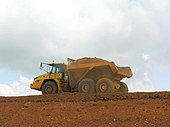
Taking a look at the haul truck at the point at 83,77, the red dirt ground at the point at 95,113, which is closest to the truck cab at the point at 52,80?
the haul truck at the point at 83,77

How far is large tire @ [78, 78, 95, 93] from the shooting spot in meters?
22.7

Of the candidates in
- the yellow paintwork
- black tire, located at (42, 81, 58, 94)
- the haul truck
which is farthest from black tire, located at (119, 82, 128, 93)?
black tire, located at (42, 81, 58, 94)

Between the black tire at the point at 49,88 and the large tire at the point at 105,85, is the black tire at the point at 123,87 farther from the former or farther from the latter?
the black tire at the point at 49,88

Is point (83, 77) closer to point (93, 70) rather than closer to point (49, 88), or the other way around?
point (93, 70)

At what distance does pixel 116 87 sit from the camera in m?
23.6

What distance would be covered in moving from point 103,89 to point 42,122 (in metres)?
9.00

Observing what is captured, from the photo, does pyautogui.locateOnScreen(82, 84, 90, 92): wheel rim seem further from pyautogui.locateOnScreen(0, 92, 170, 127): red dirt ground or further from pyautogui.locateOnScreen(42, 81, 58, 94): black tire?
pyautogui.locateOnScreen(0, 92, 170, 127): red dirt ground

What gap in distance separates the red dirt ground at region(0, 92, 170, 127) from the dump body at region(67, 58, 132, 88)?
4656mm

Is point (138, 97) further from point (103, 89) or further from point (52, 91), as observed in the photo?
point (52, 91)

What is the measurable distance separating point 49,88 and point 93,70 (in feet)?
11.7

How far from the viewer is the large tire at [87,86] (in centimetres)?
2267

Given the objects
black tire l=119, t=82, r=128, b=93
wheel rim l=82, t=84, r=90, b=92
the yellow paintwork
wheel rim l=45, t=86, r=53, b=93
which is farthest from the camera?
black tire l=119, t=82, r=128, b=93

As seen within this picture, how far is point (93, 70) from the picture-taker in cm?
2303

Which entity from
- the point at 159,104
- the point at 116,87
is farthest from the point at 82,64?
the point at 159,104
